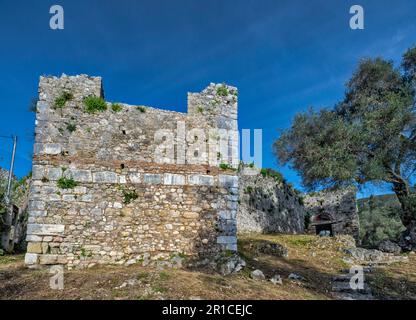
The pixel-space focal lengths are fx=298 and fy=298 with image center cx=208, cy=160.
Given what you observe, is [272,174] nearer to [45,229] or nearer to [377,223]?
[377,223]

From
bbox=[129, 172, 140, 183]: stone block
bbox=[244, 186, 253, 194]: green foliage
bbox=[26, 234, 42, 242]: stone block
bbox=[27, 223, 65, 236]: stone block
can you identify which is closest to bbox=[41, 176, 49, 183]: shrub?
bbox=[27, 223, 65, 236]: stone block

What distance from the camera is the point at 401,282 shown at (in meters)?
9.34

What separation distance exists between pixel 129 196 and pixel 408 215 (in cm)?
1386

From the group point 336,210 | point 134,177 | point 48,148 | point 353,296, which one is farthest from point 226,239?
point 336,210

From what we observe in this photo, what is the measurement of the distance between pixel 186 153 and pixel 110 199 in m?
2.75

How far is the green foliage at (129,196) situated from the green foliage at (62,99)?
3.29m

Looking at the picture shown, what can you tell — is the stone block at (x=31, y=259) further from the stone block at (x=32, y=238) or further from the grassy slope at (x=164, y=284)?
the stone block at (x=32, y=238)

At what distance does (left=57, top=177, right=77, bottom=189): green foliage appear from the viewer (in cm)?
860

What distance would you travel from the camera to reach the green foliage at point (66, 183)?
8.60 m

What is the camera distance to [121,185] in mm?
8977

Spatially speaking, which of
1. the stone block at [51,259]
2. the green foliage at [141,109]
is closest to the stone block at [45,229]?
the stone block at [51,259]

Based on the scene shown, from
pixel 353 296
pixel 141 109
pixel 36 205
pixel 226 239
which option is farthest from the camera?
pixel 141 109

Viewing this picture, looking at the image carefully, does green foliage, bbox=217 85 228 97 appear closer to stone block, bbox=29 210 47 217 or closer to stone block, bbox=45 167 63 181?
stone block, bbox=45 167 63 181
